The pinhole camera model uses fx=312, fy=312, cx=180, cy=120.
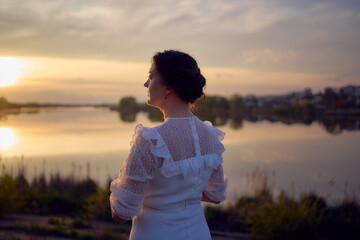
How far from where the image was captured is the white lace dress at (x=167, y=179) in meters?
1.23

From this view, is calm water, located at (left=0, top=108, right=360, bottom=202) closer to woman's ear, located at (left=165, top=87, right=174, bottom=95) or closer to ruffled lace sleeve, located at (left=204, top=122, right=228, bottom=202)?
ruffled lace sleeve, located at (left=204, top=122, right=228, bottom=202)

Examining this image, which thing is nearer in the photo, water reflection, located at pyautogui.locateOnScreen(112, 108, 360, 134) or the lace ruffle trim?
the lace ruffle trim

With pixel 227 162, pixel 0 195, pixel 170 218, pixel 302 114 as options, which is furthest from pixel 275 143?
pixel 302 114

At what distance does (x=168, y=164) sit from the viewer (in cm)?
127

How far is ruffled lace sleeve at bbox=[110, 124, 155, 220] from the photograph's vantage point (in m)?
1.22

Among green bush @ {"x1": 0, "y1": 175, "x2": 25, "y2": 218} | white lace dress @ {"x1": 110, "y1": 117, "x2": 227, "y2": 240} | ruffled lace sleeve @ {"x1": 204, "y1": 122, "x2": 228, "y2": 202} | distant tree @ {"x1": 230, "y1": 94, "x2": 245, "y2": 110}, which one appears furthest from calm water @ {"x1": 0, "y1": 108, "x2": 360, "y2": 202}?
distant tree @ {"x1": 230, "y1": 94, "x2": 245, "y2": 110}

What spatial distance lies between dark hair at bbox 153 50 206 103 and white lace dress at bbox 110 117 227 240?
13 centimetres

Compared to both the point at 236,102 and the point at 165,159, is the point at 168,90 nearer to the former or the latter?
the point at 165,159

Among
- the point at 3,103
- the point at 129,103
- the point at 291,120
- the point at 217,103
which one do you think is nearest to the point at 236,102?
the point at 217,103

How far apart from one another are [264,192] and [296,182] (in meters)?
4.30

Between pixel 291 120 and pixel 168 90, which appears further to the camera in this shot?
pixel 291 120

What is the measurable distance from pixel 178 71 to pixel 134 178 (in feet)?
1.54

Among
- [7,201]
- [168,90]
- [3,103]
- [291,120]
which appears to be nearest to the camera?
[168,90]

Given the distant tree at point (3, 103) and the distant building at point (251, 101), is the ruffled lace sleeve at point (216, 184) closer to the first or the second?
the distant tree at point (3, 103)
